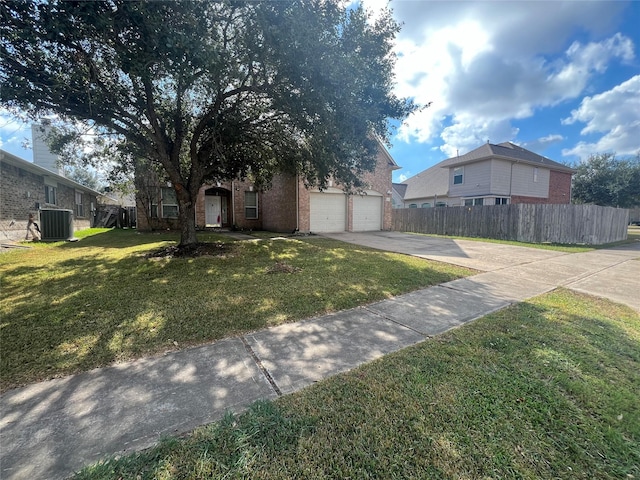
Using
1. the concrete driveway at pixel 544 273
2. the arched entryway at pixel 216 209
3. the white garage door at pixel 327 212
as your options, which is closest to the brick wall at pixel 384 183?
the white garage door at pixel 327 212

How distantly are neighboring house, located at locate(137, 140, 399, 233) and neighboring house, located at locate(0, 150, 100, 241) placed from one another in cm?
383

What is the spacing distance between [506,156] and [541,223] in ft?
25.2

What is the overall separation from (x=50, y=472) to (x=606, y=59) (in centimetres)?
1831

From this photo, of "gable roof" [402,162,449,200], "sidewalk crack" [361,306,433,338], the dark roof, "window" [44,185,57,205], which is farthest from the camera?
the dark roof

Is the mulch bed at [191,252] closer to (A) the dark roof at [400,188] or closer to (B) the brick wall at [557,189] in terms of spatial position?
(B) the brick wall at [557,189]

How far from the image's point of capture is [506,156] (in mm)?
19109

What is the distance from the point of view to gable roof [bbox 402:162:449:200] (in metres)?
24.2

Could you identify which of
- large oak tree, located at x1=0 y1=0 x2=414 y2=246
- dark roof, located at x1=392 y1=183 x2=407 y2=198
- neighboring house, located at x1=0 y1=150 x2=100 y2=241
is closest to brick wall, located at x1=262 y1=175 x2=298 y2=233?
large oak tree, located at x1=0 y1=0 x2=414 y2=246

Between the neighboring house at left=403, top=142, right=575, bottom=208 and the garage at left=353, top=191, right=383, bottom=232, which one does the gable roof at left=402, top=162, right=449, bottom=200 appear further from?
the garage at left=353, top=191, right=383, bottom=232

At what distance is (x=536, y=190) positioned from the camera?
21.2 meters

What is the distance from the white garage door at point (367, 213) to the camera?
666 inches

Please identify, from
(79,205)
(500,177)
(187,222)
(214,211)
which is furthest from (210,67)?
(500,177)

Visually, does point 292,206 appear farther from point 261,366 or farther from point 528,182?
point 528,182

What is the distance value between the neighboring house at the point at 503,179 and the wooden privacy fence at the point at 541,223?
179 inches
